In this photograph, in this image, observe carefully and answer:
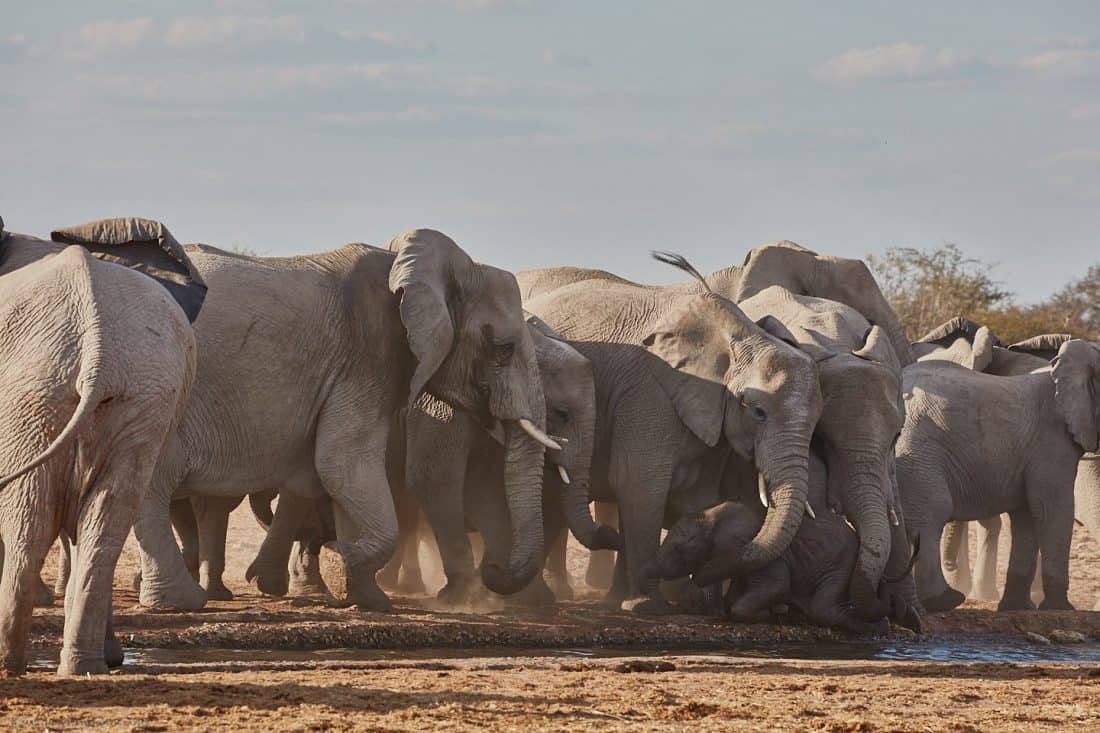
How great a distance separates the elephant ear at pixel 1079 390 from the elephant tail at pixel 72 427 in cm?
875

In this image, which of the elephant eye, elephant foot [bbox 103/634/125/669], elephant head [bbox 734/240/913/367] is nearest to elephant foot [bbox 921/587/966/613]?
elephant head [bbox 734/240/913/367]

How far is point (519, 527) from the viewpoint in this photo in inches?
487

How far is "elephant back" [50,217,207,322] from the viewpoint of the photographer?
9.32m

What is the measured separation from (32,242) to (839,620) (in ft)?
18.9

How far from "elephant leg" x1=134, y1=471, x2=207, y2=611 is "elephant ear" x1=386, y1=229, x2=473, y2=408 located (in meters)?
1.61

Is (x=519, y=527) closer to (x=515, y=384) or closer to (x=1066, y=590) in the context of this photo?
(x=515, y=384)

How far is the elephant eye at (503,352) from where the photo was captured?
1237 centimetres

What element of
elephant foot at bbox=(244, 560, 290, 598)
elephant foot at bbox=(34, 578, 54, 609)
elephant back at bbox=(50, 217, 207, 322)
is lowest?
elephant foot at bbox=(34, 578, 54, 609)

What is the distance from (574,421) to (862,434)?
1772mm

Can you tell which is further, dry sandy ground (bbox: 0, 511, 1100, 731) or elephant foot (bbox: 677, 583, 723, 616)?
elephant foot (bbox: 677, 583, 723, 616)

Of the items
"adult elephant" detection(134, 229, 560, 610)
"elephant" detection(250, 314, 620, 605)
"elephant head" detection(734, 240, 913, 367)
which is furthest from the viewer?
"elephant head" detection(734, 240, 913, 367)

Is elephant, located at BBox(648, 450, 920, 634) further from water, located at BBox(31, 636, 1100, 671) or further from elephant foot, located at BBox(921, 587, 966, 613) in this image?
elephant foot, located at BBox(921, 587, 966, 613)

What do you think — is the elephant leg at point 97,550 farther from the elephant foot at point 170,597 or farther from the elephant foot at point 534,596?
the elephant foot at point 534,596

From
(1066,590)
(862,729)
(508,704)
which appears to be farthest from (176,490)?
(1066,590)
